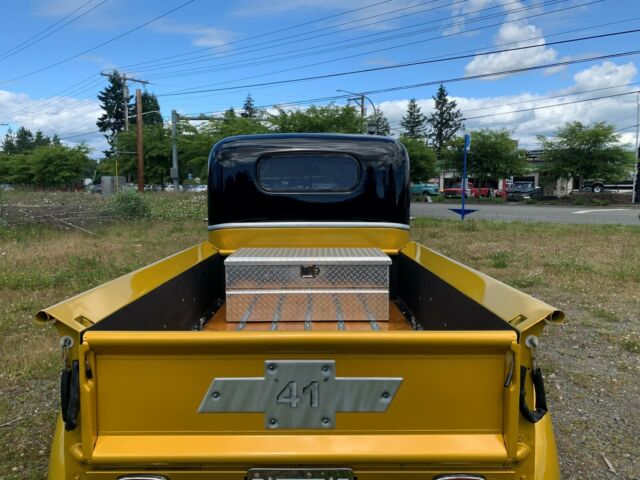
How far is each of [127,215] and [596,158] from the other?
100 ft

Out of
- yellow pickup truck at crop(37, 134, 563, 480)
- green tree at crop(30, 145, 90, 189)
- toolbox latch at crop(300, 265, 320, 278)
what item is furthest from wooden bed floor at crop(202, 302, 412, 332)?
green tree at crop(30, 145, 90, 189)

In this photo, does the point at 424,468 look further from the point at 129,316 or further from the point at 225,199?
the point at 225,199

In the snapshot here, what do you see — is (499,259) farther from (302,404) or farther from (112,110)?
(112,110)

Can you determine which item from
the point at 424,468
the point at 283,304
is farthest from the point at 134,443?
the point at 283,304

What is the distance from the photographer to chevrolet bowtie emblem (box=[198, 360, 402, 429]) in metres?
1.82

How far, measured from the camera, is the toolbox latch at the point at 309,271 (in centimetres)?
343

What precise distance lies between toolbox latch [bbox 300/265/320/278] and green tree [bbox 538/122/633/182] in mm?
35995

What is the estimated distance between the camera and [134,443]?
1833mm

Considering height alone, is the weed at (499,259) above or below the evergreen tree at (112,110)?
below

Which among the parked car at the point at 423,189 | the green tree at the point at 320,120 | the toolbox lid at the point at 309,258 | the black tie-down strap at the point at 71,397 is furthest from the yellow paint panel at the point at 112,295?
the parked car at the point at 423,189

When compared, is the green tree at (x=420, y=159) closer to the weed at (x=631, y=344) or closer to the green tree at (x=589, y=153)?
the green tree at (x=589, y=153)

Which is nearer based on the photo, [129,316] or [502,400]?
[502,400]

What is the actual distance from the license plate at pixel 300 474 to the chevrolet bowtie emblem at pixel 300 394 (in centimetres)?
15

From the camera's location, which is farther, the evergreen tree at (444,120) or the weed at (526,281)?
the evergreen tree at (444,120)
